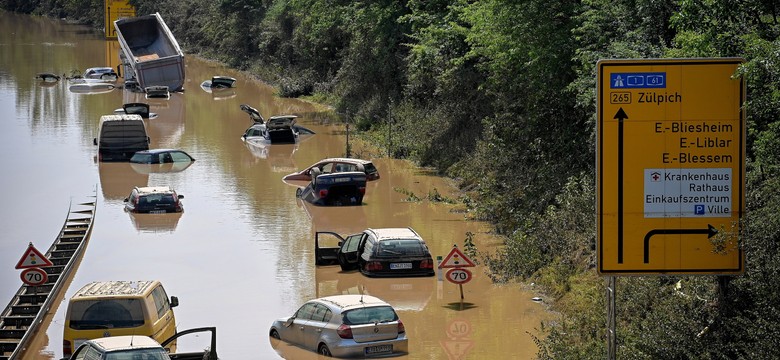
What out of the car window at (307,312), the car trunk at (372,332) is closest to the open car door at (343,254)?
the car window at (307,312)

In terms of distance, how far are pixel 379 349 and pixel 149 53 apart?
61.7 metres

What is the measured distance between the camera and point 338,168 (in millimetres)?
43875

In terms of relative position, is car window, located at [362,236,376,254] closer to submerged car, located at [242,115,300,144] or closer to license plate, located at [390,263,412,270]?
license plate, located at [390,263,412,270]

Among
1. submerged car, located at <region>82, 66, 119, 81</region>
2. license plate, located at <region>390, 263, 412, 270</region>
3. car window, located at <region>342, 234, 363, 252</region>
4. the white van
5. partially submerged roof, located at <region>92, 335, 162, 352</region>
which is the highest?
submerged car, located at <region>82, 66, 119, 81</region>

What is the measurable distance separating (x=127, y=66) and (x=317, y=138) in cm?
2728

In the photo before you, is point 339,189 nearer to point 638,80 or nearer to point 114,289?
point 114,289

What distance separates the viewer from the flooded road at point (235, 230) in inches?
1000

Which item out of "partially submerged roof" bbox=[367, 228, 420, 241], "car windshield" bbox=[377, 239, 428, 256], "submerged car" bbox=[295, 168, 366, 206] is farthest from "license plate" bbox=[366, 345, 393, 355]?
"submerged car" bbox=[295, 168, 366, 206]

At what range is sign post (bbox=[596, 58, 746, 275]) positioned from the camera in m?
16.0

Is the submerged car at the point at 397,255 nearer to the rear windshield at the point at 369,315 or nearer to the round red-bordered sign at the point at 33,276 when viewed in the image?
the rear windshield at the point at 369,315

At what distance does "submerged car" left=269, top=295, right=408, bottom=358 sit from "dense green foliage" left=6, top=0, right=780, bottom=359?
2.61m

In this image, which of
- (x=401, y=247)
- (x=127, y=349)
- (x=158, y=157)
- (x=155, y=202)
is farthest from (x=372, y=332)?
(x=158, y=157)

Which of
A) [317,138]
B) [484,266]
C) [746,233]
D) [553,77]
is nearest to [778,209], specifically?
[746,233]

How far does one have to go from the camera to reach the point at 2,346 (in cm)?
2381
